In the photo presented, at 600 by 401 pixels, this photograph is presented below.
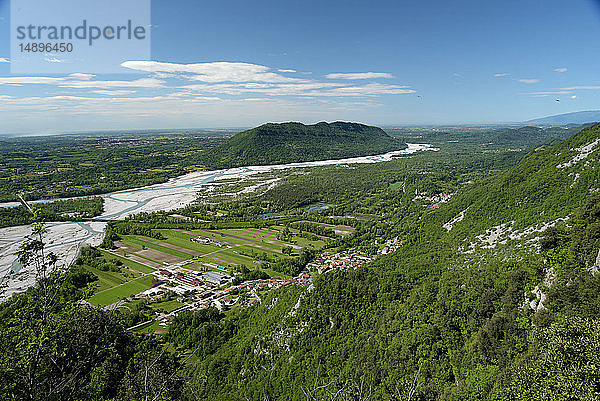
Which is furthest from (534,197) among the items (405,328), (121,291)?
(121,291)

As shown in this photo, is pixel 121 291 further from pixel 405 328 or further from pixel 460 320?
pixel 460 320

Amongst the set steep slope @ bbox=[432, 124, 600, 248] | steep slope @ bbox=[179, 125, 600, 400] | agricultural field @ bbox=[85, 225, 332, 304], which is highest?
steep slope @ bbox=[432, 124, 600, 248]

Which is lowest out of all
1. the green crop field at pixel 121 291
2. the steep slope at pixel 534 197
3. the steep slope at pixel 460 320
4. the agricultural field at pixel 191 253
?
the green crop field at pixel 121 291

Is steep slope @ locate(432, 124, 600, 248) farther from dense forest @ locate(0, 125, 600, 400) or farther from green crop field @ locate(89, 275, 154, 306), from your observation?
green crop field @ locate(89, 275, 154, 306)

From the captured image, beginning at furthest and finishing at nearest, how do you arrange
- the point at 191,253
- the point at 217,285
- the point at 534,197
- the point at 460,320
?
the point at 191,253, the point at 217,285, the point at 534,197, the point at 460,320

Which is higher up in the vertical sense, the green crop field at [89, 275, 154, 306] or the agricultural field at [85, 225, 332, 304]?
the agricultural field at [85, 225, 332, 304]

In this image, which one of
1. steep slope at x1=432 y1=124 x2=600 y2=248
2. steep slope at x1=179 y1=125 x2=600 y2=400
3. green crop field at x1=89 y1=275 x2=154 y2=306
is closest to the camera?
Answer: steep slope at x1=179 y1=125 x2=600 y2=400

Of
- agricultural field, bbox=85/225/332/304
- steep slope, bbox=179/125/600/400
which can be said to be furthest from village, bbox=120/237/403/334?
steep slope, bbox=179/125/600/400

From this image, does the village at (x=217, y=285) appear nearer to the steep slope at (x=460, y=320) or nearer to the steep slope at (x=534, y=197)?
the steep slope at (x=460, y=320)

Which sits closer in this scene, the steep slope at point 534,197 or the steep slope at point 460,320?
the steep slope at point 460,320

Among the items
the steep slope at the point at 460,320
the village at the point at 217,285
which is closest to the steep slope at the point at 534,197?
the steep slope at the point at 460,320

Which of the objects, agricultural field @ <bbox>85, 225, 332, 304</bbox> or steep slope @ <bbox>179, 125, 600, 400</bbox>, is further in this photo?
agricultural field @ <bbox>85, 225, 332, 304</bbox>

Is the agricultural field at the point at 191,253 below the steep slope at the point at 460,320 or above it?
below

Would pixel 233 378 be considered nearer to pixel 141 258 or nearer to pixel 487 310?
pixel 487 310
